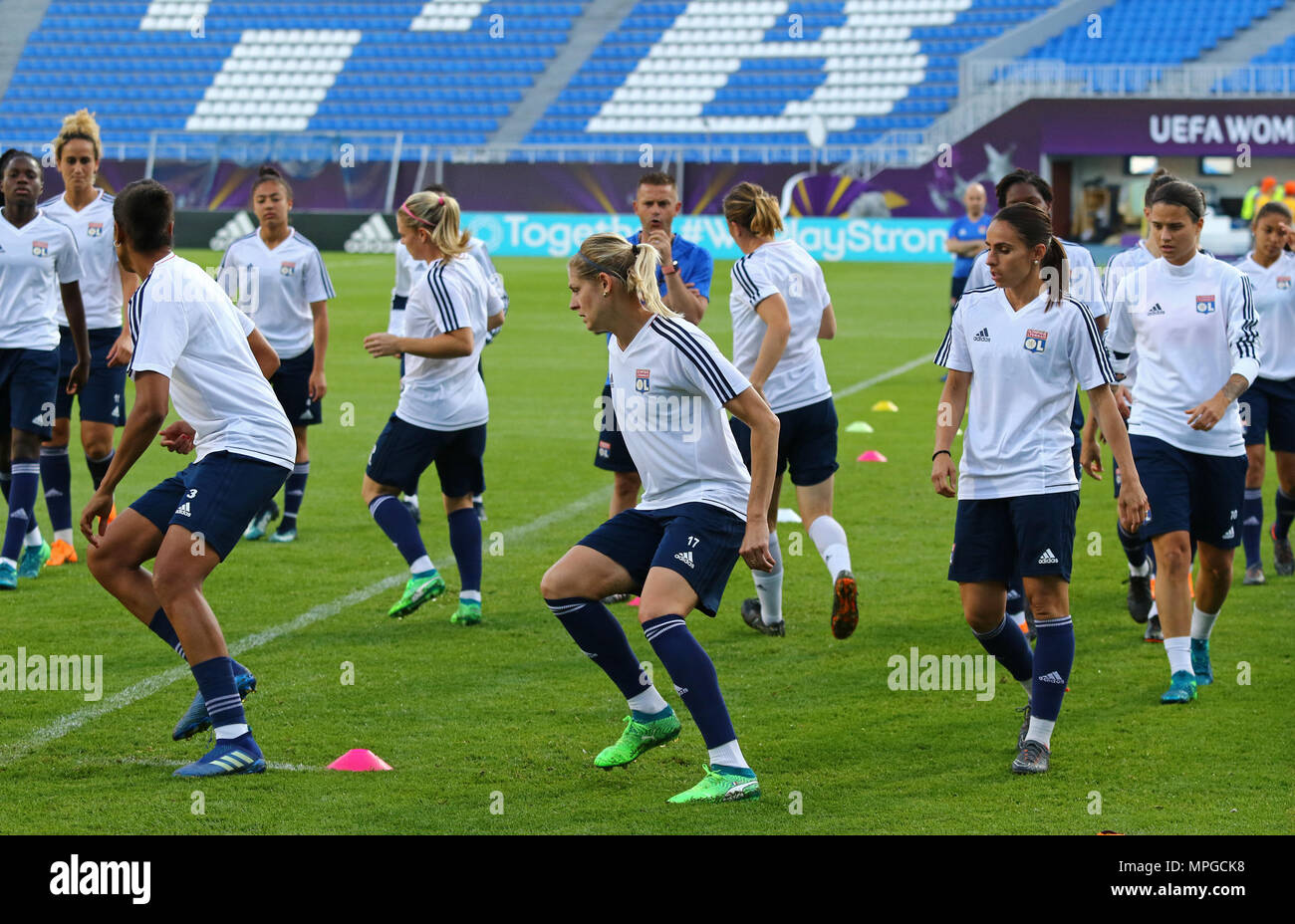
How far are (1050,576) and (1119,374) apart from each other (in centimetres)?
155

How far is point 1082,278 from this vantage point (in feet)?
22.0

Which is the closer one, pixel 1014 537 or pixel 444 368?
pixel 1014 537

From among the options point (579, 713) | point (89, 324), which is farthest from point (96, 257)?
point (579, 713)

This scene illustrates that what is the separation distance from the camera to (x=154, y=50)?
4562cm

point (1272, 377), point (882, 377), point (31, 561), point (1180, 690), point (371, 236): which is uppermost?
point (371, 236)

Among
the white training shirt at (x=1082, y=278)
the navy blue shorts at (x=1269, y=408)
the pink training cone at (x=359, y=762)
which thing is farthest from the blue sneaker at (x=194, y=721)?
the navy blue shorts at (x=1269, y=408)

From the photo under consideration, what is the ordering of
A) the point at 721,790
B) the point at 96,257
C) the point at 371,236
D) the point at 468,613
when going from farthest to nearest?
the point at 371,236, the point at 96,257, the point at 468,613, the point at 721,790

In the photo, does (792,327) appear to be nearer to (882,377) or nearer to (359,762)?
(359,762)

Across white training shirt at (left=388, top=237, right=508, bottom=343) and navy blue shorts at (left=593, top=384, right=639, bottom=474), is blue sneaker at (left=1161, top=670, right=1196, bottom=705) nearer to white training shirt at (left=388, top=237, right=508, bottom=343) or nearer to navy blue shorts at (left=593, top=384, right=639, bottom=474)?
navy blue shorts at (left=593, top=384, right=639, bottom=474)

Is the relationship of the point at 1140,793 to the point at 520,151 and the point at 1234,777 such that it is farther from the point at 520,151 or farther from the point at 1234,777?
the point at 520,151

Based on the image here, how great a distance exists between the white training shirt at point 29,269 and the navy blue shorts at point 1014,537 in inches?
193

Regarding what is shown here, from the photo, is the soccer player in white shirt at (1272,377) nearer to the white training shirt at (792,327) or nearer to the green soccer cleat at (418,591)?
the white training shirt at (792,327)

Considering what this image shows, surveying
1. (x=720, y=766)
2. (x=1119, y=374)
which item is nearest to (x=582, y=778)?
(x=720, y=766)

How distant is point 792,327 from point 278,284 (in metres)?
3.48
